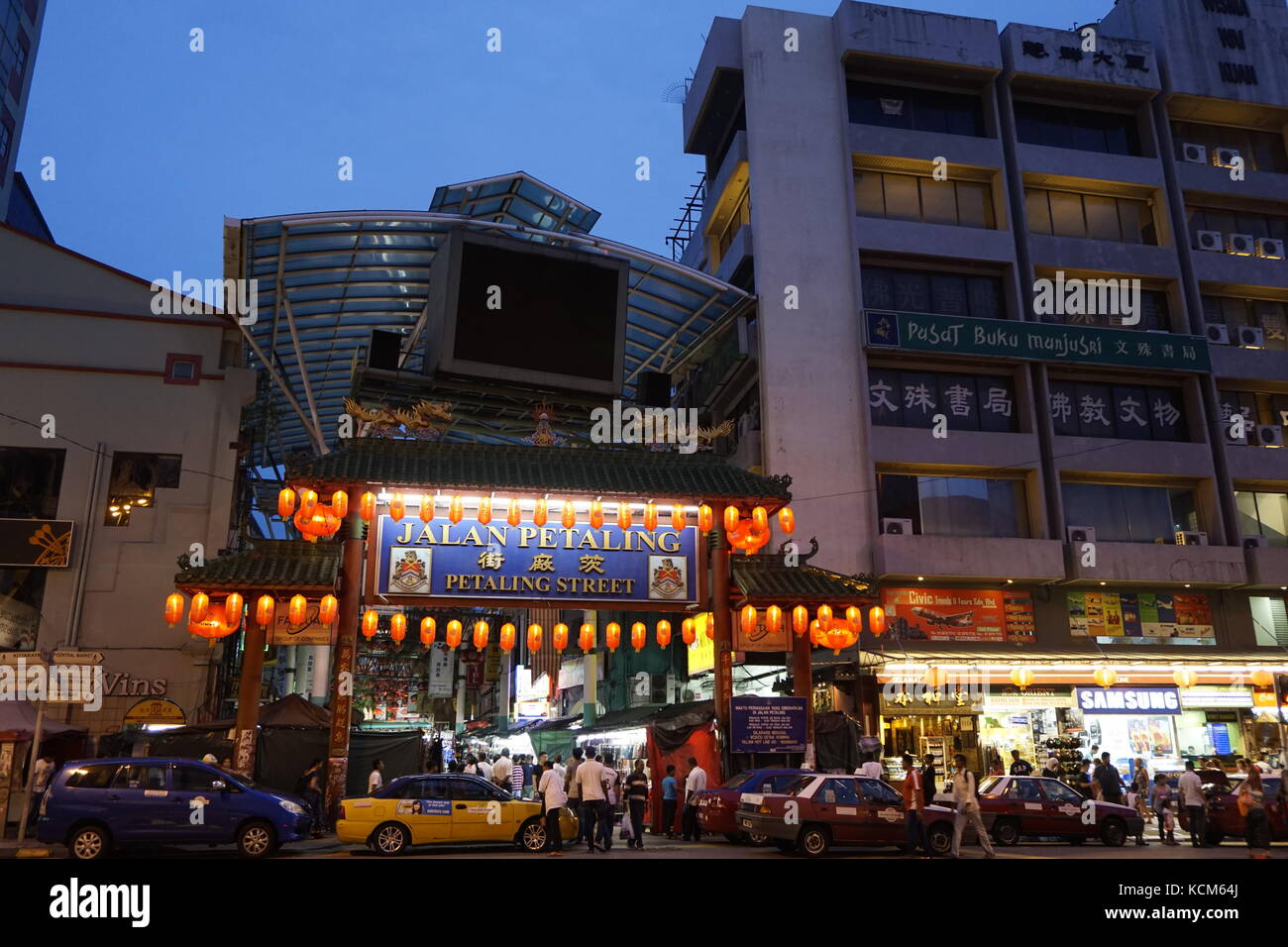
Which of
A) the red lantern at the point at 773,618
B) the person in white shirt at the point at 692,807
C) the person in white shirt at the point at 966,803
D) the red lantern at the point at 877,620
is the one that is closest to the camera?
the person in white shirt at the point at 966,803

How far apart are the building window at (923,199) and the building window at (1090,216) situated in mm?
1939

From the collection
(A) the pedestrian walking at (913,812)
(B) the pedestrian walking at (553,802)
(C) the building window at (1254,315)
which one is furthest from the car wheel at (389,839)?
(C) the building window at (1254,315)

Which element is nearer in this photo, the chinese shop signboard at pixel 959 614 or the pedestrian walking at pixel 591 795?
the pedestrian walking at pixel 591 795

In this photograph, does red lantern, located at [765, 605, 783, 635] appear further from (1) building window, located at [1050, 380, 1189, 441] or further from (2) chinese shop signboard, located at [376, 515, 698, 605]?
(1) building window, located at [1050, 380, 1189, 441]

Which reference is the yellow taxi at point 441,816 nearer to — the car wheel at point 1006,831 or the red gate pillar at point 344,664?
the red gate pillar at point 344,664

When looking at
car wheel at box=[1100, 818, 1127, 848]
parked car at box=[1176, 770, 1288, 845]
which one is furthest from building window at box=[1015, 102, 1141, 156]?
car wheel at box=[1100, 818, 1127, 848]

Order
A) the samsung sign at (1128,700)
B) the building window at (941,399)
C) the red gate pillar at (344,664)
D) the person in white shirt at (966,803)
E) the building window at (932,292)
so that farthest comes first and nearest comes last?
the building window at (932,292) → the building window at (941,399) → the samsung sign at (1128,700) → the red gate pillar at (344,664) → the person in white shirt at (966,803)

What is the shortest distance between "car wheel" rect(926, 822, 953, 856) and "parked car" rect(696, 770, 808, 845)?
2.41 m

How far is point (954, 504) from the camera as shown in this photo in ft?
102

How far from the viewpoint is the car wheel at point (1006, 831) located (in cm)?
1877

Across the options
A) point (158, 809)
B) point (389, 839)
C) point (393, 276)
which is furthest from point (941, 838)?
point (393, 276)

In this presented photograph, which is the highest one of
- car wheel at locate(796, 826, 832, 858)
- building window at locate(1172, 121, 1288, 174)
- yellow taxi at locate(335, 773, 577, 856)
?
building window at locate(1172, 121, 1288, 174)

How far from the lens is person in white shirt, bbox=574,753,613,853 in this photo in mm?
16250
